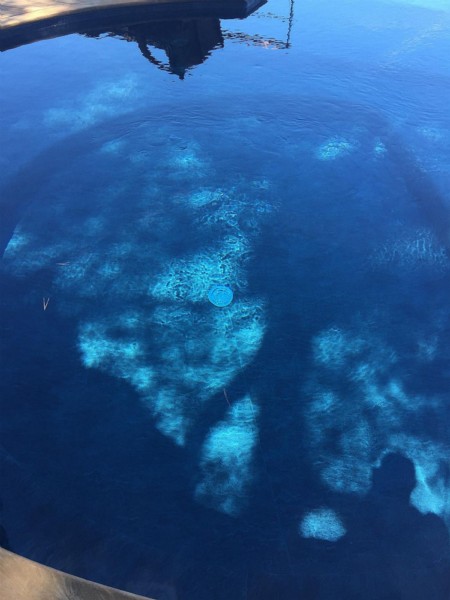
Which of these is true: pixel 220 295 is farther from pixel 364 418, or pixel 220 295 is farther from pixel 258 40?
pixel 258 40

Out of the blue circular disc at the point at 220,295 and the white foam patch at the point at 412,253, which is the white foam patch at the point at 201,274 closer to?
the blue circular disc at the point at 220,295

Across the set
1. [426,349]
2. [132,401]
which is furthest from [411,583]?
[132,401]

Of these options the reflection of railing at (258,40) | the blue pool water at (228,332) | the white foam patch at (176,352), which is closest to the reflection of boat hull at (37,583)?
the blue pool water at (228,332)

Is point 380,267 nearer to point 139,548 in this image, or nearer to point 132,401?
point 132,401

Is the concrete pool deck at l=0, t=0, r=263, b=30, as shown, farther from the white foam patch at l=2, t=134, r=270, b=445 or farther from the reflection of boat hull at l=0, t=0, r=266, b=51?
the white foam patch at l=2, t=134, r=270, b=445

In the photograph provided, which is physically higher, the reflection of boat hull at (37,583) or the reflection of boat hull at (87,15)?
the reflection of boat hull at (87,15)
